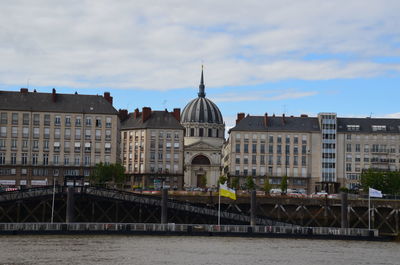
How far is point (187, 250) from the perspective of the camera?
68.8m

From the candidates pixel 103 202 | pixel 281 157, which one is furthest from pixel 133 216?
pixel 281 157

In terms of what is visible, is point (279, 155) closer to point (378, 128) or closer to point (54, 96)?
point (378, 128)

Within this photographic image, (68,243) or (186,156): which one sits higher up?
(186,156)

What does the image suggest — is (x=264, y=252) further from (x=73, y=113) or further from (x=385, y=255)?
(x=73, y=113)

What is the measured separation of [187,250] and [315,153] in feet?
291

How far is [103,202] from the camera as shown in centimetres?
9238

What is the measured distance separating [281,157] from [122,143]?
31007 millimetres

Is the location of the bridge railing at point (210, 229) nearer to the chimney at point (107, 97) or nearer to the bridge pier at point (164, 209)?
the bridge pier at point (164, 209)

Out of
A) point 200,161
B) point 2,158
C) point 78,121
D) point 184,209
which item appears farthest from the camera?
point 200,161

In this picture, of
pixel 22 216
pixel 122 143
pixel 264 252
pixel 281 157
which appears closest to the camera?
pixel 264 252

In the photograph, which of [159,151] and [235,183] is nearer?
[235,183]

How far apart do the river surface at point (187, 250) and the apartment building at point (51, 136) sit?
55.9 meters

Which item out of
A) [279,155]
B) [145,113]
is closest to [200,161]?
[145,113]

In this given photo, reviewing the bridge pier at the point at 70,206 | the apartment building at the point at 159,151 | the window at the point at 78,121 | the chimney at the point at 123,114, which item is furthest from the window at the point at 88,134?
the bridge pier at the point at 70,206
